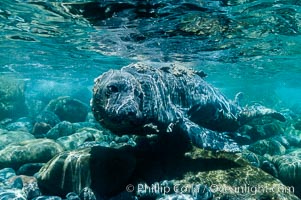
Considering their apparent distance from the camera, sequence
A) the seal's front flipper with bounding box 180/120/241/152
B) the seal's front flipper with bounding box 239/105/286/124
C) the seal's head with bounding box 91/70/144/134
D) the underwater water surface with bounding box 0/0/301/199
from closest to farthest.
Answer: the seal's head with bounding box 91/70/144/134 < the seal's front flipper with bounding box 180/120/241/152 < the underwater water surface with bounding box 0/0/301/199 < the seal's front flipper with bounding box 239/105/286/124

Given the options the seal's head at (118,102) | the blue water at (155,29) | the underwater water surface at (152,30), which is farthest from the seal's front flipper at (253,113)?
the seal's head at (118,102)

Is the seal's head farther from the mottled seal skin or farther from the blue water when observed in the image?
the blue water

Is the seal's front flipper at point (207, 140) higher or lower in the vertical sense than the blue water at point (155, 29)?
lower

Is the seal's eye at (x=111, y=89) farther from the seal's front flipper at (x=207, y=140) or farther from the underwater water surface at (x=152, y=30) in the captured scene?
the seal's front flipper at (x=207, y=140)

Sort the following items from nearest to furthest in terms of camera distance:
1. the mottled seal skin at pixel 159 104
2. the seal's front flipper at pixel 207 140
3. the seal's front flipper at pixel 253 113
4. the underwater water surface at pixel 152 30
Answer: the mottled seal skin at pixel 159 104, the seal's front flipper at pixel 207 140, the underwater water surface at pixel 152 30, the seal's front flipper at pixel 253 113

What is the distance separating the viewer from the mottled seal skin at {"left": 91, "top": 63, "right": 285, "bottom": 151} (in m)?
6.65

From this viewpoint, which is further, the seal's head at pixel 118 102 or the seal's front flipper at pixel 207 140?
the seal's front flipper at pixel 207 140

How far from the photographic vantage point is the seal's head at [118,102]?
6441mm

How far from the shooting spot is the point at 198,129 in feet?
24.8

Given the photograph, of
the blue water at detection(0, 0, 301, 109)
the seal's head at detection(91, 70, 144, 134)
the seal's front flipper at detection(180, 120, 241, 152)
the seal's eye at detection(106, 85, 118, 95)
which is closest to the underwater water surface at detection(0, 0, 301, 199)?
the blue water at detection(0, 0, 301, 109)

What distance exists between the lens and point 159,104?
7613mm

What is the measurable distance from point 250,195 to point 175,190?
1.80m

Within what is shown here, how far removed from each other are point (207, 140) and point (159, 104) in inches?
65.2

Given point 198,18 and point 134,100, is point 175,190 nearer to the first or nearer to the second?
point 134,100
